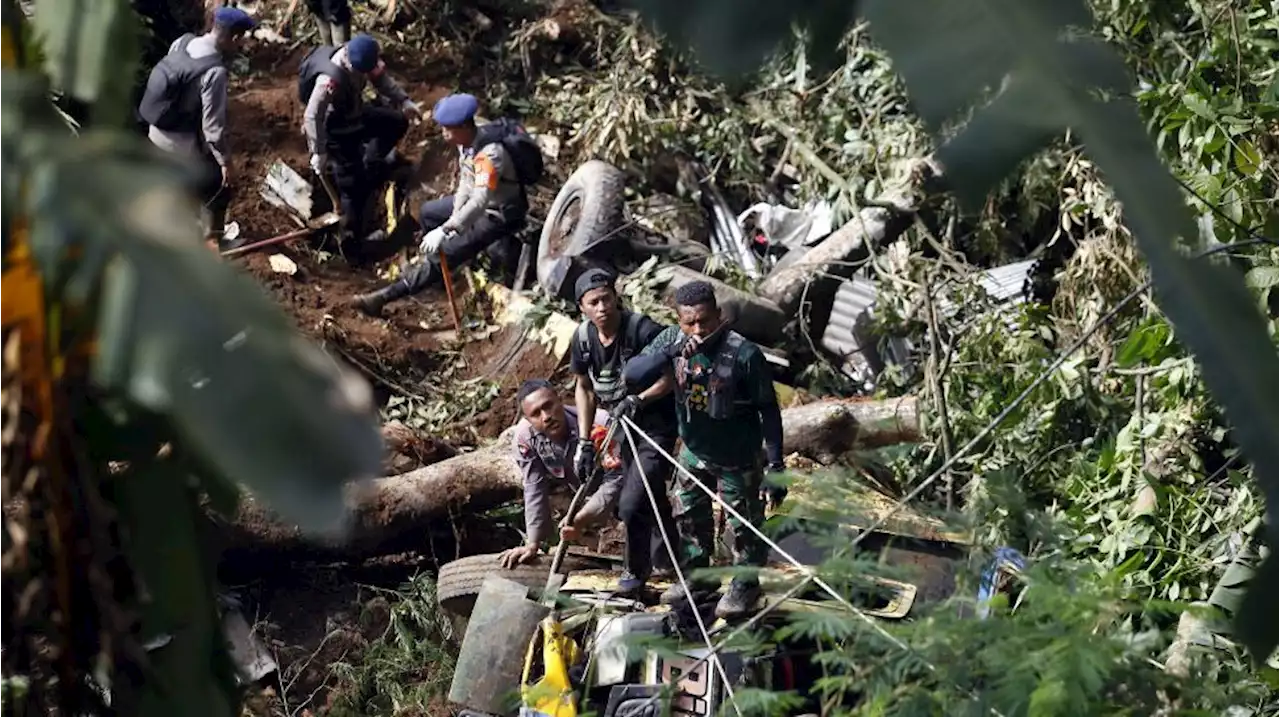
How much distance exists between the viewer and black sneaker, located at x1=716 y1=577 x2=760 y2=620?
5.59 meters

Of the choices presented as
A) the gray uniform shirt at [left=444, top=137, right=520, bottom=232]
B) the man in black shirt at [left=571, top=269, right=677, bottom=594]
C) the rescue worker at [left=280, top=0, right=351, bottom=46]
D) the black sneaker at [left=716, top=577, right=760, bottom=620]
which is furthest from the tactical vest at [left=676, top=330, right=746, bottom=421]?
the rescue worker at [left=280, top=0, right=351, bottom=46]

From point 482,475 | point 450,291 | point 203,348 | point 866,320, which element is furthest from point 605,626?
point 203,348

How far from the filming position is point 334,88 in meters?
10.1

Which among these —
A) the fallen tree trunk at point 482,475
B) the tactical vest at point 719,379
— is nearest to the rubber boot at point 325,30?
the fallen tree trunk at point 482,475

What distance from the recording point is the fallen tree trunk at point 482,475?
7.81 meters

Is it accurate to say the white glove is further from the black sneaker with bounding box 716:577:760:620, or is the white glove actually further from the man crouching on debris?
the black sneaker with bounding box 716:577:760:620

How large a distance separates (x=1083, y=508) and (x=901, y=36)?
614 cm

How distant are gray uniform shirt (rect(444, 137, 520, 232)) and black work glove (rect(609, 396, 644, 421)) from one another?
3171 millimetres

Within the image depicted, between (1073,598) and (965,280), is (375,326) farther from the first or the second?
(1073,598)

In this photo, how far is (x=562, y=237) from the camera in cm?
978

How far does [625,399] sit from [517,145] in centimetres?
326

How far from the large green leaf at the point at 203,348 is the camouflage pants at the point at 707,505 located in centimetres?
561

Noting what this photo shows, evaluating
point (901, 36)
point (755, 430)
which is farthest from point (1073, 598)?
point (755, 430)

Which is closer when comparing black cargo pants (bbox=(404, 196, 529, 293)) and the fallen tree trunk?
the fallen tree trunk
